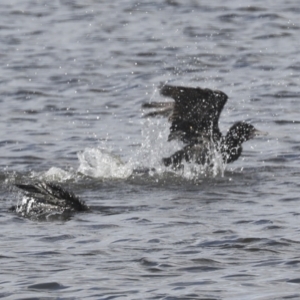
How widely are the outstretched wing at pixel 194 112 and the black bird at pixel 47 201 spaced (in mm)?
2038

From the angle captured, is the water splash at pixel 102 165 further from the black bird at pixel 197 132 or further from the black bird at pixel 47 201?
the black bird at pixel 47 201

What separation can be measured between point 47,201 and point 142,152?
3.12 metres

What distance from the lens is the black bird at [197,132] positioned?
408 inches

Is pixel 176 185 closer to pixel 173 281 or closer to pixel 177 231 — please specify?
pixel 177 231

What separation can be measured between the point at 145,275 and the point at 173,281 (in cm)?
21

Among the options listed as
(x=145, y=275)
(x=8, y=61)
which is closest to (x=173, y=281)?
(x=145, y=275)

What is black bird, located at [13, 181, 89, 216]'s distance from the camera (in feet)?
27.5

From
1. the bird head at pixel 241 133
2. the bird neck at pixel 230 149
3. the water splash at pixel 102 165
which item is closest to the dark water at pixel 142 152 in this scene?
the water splash at pixel 102 165

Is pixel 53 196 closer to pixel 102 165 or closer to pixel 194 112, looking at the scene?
pixel 102 165

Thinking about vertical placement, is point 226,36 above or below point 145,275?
above

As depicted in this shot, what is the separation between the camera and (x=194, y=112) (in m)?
10.4

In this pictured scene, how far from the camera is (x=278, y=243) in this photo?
7.39m

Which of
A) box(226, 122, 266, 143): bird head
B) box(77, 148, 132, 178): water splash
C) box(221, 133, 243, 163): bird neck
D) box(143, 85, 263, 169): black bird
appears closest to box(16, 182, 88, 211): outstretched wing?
box(77, 148, 132, 178): water splash

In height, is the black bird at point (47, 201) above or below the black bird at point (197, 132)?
below
